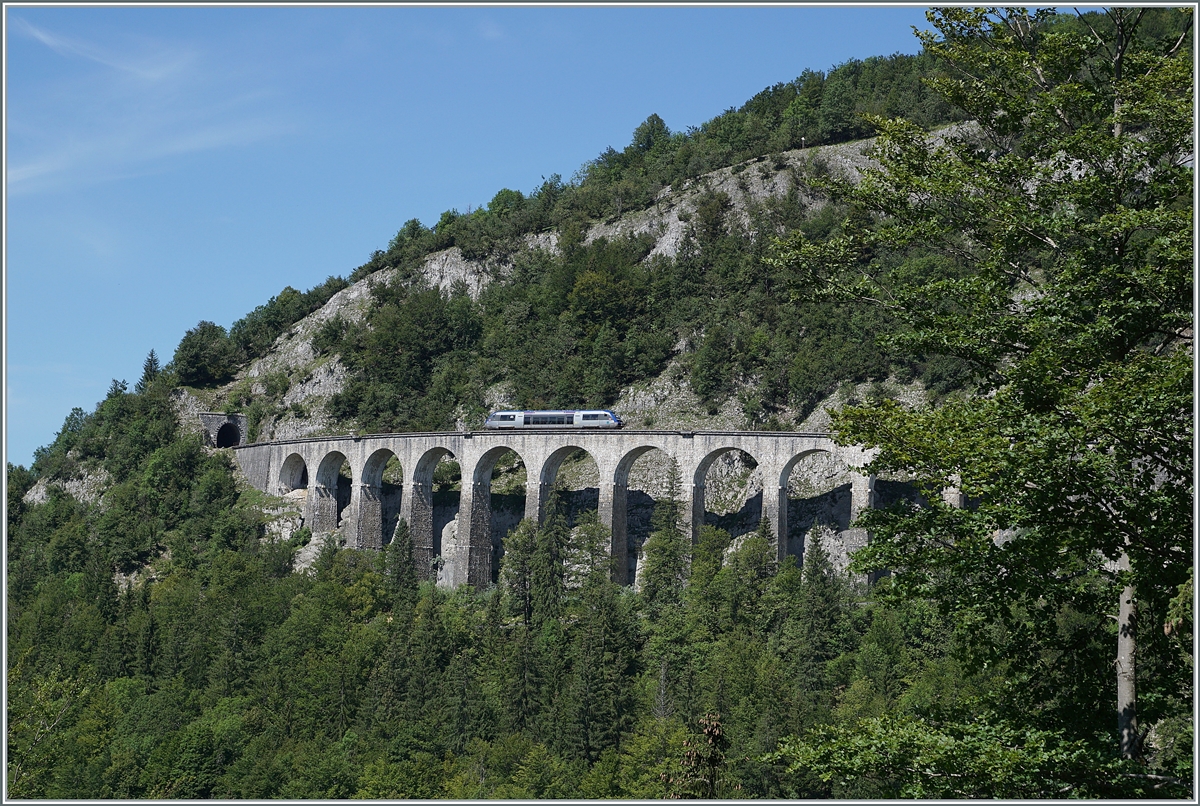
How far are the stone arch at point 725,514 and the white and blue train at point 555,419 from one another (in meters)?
7.05

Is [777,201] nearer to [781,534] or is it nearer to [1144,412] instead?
[781,534]

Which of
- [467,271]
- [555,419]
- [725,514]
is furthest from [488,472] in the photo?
[467,271]

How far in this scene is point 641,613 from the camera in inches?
2442

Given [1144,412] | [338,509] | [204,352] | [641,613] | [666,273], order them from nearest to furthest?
[1144,412] → [641,613] → [338,509] → [666,273] → [204,352]

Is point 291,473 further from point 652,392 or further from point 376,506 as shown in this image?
point 652,392

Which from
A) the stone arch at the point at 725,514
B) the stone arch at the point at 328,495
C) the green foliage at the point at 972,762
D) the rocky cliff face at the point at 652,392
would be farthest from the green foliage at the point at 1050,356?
the stone arch at the point at 328,495

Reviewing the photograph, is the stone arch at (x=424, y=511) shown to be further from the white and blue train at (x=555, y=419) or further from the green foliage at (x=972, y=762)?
the green foliage at (x=972, y=762)

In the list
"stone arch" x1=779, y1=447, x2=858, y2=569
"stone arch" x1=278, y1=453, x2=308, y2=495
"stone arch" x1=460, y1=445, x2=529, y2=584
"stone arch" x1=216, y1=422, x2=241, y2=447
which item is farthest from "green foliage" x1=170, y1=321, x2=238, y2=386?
"stone arch" x1=779, y1=447, x2=858, y2=569

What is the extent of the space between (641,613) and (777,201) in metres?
57.9

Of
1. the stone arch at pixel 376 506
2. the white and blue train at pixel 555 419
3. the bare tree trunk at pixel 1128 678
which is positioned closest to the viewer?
the bare tree trunk at pixel 1128 678

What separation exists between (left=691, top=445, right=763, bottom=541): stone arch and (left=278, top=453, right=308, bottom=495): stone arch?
1308 inches

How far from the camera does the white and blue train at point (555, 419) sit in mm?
74000

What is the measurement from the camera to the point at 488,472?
76.5 meters

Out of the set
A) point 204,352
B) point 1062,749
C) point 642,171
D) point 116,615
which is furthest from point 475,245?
point 1062,749
